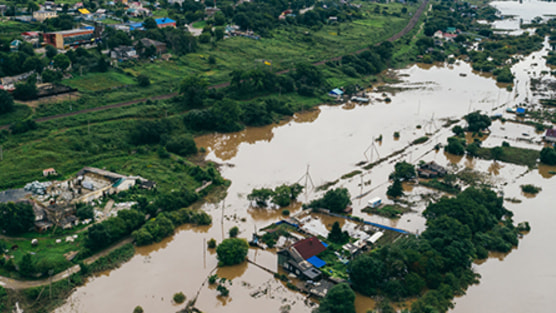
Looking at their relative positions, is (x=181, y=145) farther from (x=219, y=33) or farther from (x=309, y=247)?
(x=219, y=33)

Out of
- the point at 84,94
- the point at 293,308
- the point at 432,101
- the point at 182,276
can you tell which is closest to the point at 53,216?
the point at 182,276

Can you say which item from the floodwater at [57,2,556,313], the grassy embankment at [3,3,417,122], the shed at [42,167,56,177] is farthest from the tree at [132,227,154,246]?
the grassy embankment at [3,3,417,122]

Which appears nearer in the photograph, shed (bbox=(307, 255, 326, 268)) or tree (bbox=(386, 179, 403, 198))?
shed (bbox=(307, 255, 326, 268))

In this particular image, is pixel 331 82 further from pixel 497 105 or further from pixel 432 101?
pixel 497 105

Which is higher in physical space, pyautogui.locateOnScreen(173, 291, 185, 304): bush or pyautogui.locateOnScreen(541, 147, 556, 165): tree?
pyautogui.locateOnScreen(541, 147, 556, 165): tree

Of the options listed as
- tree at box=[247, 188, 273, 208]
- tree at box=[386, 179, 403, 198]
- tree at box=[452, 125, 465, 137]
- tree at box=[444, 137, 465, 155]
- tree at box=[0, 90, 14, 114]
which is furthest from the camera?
tree at box=[452, 125, 465, 137]

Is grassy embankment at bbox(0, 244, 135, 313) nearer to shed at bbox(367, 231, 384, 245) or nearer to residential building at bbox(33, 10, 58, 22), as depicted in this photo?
shed at bbox(367, 231, 384, 245)
